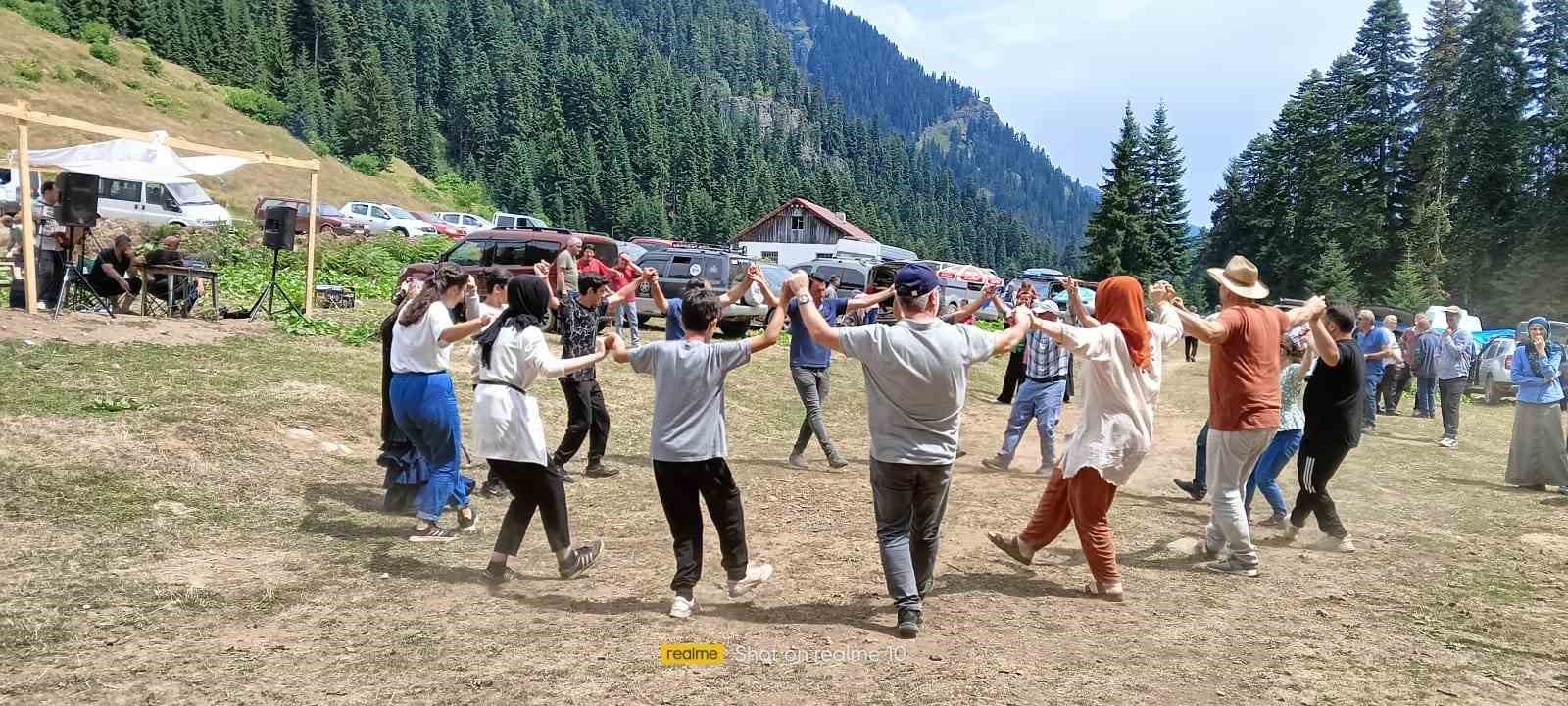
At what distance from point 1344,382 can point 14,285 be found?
1360 centimetres

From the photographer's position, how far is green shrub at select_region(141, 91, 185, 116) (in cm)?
4322

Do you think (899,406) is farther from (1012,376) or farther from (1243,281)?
(1012,376)

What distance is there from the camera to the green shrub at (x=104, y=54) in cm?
4662

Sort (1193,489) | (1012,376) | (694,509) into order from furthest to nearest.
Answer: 1. (1012,376)
2. (1193,489)
3. (694,509)

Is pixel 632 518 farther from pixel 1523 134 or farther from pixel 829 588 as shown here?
pixel 1523 134

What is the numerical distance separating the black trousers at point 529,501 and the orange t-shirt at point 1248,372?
381cm

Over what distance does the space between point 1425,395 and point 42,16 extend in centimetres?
6249

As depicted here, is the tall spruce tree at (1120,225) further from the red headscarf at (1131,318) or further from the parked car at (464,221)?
the red headscarf at (1131,318)

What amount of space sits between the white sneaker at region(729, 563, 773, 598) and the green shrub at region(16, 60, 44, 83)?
45.9 meters

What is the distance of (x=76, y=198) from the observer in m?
10.7

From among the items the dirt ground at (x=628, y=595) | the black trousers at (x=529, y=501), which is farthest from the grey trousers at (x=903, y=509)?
the black trousers at (x=529, y=501)

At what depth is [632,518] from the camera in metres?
6.94

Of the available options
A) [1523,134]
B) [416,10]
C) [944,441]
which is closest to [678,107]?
[416,10]

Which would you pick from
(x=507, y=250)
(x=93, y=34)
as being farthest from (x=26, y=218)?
(x=93, y=34)
